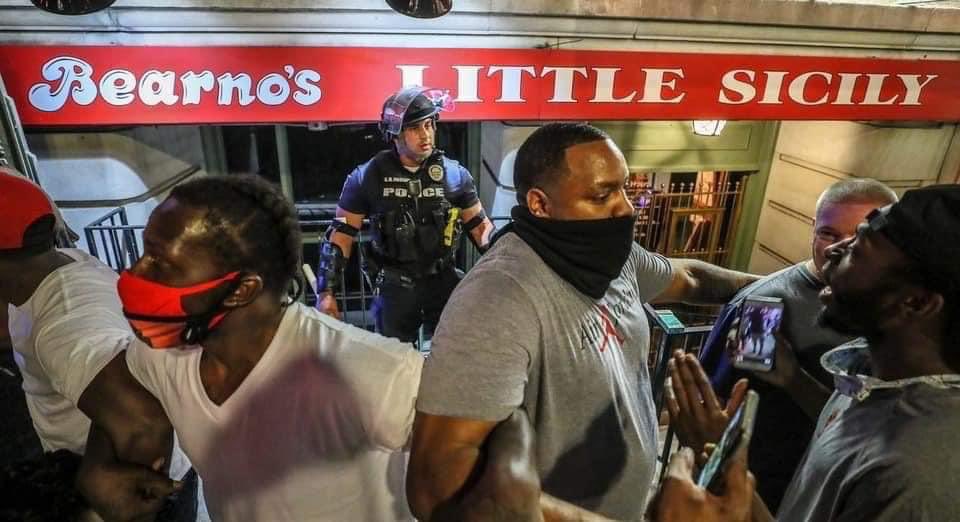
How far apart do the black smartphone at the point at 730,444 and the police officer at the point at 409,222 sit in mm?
2820

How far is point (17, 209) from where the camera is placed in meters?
1.78

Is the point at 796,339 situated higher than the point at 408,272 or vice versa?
the point at 796,339

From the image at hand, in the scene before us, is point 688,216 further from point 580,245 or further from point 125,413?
point 125,413

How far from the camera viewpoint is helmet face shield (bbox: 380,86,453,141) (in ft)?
12.3

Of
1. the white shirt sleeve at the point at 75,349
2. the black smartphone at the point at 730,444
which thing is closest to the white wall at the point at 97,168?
the white shirt sleeve at the point at 75,349

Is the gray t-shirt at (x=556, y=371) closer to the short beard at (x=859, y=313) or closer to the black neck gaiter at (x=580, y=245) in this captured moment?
the black neck gaiter at (x=580, y=245)

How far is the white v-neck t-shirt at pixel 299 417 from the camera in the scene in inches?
57.7

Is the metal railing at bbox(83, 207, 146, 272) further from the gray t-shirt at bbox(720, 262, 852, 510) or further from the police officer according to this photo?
the gray t-shirt at bbox(720, 262, 852, 510)

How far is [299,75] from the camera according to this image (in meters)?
3.85

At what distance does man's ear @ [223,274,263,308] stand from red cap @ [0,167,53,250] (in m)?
0.99

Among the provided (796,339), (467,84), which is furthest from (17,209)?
(796,339)

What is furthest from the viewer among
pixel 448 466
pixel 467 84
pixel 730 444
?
pixel 467 84

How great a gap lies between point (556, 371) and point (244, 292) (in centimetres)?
100

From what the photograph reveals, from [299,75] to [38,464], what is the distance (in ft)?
9.90
